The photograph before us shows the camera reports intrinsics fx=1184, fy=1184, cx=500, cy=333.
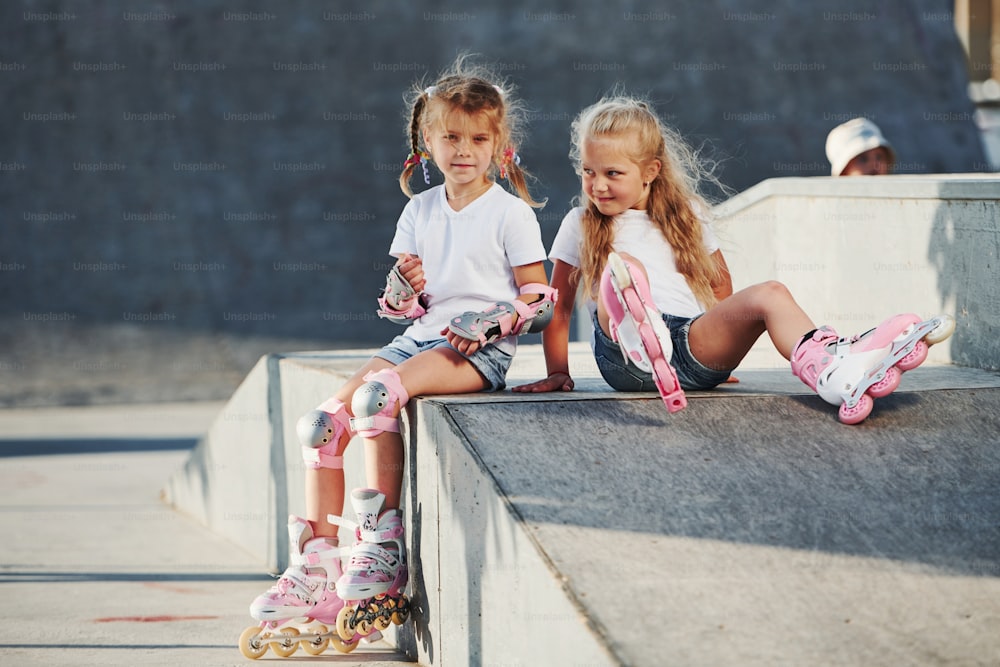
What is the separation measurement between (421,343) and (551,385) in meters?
0.50

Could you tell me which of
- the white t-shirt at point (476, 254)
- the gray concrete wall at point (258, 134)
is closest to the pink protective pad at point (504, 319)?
the white t-shirt at point (476, 254)

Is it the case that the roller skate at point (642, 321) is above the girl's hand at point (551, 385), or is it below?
above

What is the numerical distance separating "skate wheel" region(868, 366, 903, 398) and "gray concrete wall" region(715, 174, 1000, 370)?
4.30 ft

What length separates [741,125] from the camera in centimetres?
1427

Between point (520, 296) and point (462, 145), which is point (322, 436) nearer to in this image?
point (520, 296)

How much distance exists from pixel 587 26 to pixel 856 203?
874cm

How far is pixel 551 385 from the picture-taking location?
13.9 ft

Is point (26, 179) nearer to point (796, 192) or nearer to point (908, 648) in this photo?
point (796, 192)

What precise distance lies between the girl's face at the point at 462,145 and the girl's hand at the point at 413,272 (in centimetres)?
34

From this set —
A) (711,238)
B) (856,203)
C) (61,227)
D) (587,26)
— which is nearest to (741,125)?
(587,26)

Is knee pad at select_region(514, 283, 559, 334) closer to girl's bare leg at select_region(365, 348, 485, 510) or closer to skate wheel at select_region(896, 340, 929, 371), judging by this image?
girl's bare leg at select_region(365, 348, 485, 510)

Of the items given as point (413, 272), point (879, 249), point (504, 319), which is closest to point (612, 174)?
point (504, 319)

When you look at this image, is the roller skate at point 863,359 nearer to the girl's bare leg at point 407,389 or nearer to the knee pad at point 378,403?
the girl's bare leg at point 407,389

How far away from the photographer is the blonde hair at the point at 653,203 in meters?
4.21
